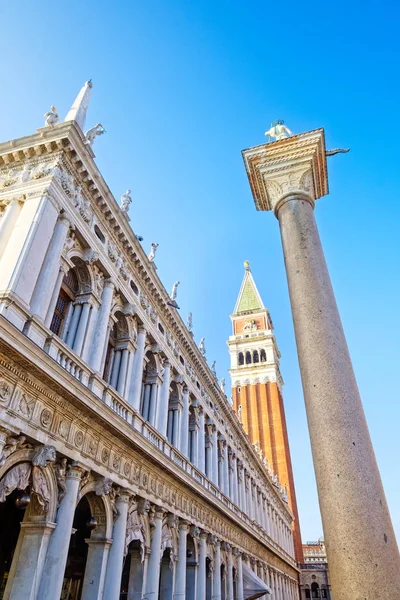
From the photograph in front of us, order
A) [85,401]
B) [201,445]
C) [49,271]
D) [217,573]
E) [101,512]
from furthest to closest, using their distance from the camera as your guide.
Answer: [201,445]
[217,573]
[101,512]
[49,271]
[85,401]

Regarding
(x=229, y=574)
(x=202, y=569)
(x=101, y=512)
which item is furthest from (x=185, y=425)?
(x=229, y=574)

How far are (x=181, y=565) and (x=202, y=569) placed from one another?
123 inches

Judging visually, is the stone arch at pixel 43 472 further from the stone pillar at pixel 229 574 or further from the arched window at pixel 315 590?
the arched window at pixel 315 590

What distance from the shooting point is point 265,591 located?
25.1 metres

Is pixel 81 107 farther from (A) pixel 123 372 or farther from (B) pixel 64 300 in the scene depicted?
(A) pixel 123 372

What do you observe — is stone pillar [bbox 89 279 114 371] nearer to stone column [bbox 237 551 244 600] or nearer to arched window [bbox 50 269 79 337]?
arched window [bbox 50 269 79 337]

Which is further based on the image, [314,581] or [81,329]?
[314,581]

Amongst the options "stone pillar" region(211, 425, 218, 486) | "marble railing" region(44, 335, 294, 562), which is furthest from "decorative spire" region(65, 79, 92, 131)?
"stone pillar" region(211, 425, 218, 486)

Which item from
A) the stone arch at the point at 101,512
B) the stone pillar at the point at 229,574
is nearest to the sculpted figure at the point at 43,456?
the stone arch at the point at 101,512

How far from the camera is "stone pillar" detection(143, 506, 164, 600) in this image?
43.5 ft

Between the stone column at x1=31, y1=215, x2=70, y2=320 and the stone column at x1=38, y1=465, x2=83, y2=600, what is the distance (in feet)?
13.0

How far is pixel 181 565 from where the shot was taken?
634 inches

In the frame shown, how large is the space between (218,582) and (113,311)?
15062 mm

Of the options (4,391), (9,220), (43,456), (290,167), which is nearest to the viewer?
(290,167)
